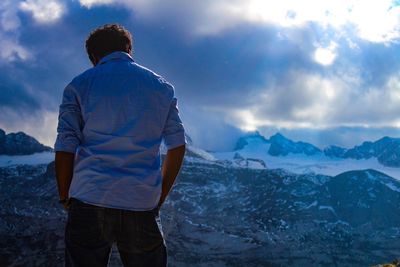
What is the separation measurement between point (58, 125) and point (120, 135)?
0.67 m

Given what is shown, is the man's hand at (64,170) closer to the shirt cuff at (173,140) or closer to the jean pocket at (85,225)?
the jean pocket at (85,225)

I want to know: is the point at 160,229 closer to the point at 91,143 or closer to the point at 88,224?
the point at 88,224

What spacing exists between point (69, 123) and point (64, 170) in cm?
49

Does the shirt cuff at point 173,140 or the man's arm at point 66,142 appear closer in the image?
the man's arm at point 66,142

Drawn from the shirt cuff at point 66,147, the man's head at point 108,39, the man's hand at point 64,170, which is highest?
the man's head at point 108,39

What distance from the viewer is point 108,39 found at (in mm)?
5855

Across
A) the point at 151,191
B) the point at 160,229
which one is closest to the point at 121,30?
the point at 151,191

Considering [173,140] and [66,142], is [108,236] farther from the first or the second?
[173,140]

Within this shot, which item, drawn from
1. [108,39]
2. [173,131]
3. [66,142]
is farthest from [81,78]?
[173,131]

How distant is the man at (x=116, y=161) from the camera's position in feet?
16.8

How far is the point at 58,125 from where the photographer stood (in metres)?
5.38

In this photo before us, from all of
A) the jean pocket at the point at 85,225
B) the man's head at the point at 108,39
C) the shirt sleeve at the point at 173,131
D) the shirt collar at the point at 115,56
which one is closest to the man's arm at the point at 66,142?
the jean pocket at the point at 85,225

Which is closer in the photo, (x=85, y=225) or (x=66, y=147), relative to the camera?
(x=85, y=225)

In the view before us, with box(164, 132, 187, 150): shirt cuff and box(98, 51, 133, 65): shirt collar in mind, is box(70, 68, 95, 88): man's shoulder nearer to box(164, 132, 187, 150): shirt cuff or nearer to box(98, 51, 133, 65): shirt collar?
box(98, 51, 133, 65): shirt collar
